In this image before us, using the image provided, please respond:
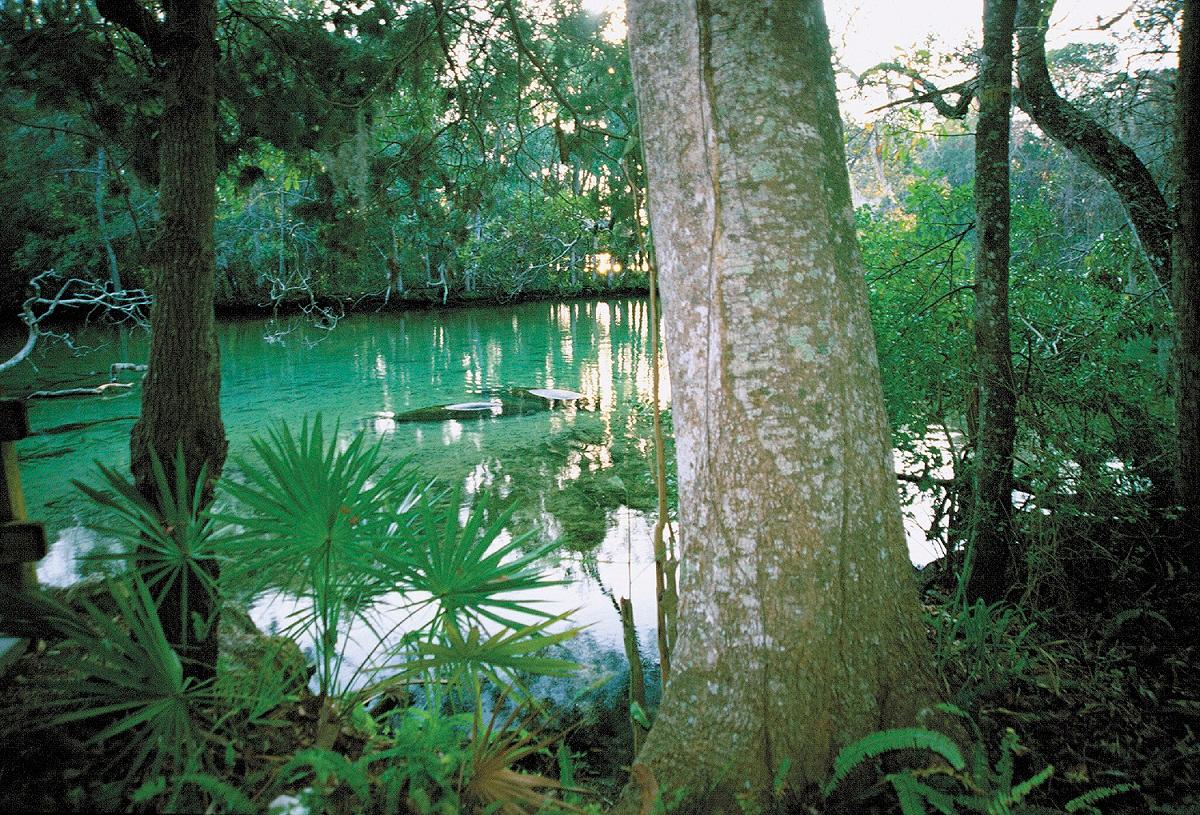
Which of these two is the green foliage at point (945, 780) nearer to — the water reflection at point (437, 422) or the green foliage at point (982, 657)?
the green foliage at point (982, 657)

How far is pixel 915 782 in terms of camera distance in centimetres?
170

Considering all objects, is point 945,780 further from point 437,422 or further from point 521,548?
point 437,422

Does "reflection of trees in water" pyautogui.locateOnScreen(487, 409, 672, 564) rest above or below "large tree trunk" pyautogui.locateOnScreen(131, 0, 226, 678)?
below

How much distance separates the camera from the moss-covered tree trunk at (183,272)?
3094 mm

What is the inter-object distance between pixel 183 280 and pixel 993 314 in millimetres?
3715

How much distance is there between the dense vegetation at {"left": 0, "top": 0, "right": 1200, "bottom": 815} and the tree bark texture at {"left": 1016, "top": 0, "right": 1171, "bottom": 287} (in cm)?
4

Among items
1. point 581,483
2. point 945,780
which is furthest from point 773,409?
point 581,483

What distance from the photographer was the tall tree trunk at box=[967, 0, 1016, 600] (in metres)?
3.52

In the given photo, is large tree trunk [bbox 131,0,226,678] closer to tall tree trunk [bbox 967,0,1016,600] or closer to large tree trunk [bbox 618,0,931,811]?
large tree trunk [bbox 618,0,931,811]

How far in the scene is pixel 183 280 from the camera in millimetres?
3139

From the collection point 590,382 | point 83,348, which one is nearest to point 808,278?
point 590,382

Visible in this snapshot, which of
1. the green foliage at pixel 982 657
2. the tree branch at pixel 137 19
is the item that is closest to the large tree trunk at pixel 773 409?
the green foliage at pixel 982 657

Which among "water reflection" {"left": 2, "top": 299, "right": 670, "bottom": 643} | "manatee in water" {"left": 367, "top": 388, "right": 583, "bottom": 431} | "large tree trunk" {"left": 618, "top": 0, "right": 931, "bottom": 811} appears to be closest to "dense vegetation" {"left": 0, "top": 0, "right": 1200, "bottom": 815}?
"large tree trunk" {"left": 618, "top": 0, "right": 931, "bottom": 811}

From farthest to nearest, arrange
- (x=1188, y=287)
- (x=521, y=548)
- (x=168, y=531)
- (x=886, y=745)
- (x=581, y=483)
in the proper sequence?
(x=581, y=483) → (x=521, y=548) → (x=1188, y=287) → (x=168, y=531) → (x=886, y=745)
